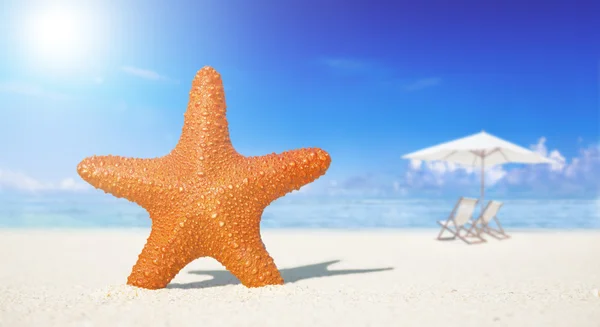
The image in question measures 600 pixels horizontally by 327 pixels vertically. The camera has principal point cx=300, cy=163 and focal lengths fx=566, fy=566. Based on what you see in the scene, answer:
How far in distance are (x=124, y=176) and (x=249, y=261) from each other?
5.38 ft

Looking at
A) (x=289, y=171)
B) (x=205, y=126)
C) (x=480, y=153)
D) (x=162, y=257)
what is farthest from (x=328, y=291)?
(x=480, y=153)

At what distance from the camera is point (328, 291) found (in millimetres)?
5852

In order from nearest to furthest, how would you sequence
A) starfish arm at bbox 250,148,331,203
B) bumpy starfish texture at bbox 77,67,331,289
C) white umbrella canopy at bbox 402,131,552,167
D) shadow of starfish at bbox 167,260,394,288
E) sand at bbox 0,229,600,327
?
sand at bbox 0,229,600,327, bumpy starfish texture at bbox 77,67,331,289, starfish arm at bbox 250,148,331,203, shadow of starfish at bbox 167,260,394,288, white umbrella canopy at bbox 402,131,552,167

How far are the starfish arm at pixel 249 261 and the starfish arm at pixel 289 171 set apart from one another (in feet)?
1.54

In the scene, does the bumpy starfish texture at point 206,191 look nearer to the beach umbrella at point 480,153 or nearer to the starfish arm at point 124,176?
the starfish arm at point 124,176

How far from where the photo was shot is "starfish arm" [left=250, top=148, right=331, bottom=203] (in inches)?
239

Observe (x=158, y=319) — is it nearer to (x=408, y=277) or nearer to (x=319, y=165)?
(x=319, y=165)

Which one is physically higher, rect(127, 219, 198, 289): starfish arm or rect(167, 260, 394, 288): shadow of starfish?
rect(127, 219, 198, 289): starfish arm

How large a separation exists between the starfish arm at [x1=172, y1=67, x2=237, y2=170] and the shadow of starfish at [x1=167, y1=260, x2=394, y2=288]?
146 centimetres

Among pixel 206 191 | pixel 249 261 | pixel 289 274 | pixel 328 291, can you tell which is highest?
pixel 206 191

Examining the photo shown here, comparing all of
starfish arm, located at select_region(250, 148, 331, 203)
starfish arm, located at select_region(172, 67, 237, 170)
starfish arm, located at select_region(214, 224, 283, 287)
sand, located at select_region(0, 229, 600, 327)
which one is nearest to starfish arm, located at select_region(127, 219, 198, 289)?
sand, located at select_region(0, 229, 600, 327)

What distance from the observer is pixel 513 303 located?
17.2 feet

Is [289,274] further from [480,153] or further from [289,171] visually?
[480,153]

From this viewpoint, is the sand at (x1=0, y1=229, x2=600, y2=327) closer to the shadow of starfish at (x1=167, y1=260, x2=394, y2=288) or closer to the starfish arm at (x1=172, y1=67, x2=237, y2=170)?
the shadow of starfish at (x1=167, y1=260, x2=394, y2=288)
